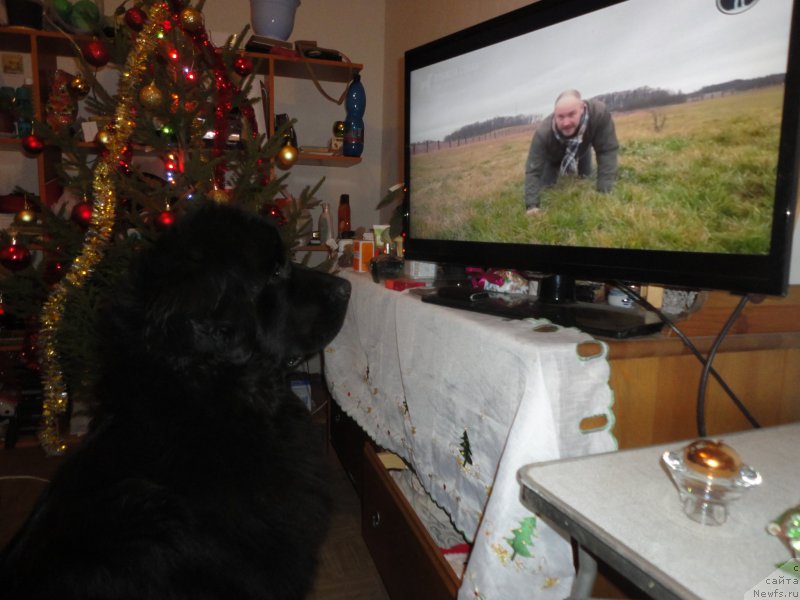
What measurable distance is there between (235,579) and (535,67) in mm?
1210

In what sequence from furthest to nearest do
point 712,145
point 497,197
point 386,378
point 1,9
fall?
point 1,9, point 386,378, point 497,197, point 712,145

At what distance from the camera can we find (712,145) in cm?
79

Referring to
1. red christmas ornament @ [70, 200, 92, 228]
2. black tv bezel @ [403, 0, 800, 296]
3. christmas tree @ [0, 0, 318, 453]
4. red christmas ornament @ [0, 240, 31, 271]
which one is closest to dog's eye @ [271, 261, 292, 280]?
black tv bezel @ [403, 0, 800, 296]

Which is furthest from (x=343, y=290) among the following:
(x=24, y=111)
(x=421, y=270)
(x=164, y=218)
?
(x=24, y=111)

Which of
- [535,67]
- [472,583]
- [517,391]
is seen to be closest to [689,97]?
[535,67]

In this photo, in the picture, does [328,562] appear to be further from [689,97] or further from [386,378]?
[689,97]

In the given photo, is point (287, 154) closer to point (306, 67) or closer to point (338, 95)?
point (306, 67)

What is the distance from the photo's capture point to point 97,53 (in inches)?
87.8

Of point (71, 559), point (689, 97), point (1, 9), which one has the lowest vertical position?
point (71, 559)

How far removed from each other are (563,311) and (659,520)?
1.81 ft

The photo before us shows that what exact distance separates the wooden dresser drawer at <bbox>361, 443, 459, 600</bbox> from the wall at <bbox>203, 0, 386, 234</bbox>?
2.29m

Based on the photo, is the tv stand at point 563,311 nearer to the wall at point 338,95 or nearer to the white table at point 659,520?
the white table at point 659,520

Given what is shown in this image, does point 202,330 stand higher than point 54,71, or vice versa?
point 54,71

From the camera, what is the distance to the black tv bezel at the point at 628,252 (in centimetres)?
70
